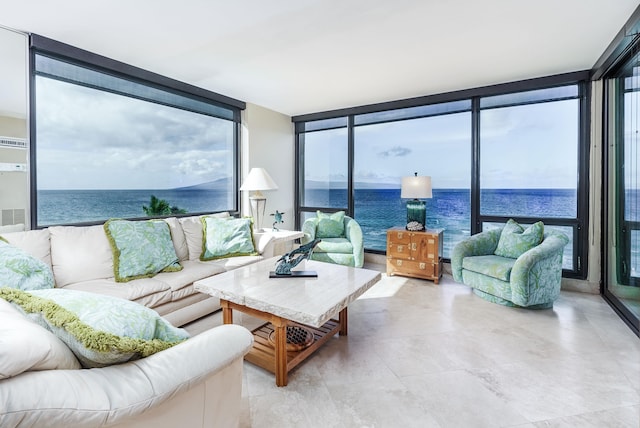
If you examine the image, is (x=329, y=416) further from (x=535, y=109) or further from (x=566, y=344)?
(x=535, y=109)

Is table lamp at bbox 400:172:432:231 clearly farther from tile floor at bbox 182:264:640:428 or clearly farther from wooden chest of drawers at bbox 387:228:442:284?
tile floor at bbox 182:264:640:428

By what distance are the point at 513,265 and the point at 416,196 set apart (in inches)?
53.1

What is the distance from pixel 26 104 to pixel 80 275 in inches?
56.2

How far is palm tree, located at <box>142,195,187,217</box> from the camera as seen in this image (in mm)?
3489

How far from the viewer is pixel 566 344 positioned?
7.57 feet

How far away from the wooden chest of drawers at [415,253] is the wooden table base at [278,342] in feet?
5.71

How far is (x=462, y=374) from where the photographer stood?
6.39 feet

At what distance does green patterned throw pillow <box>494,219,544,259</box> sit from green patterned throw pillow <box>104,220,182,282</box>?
3.29 meters

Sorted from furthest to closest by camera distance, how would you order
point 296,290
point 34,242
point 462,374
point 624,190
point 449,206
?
point 449,206 → point 624,190 → point 34,242 → point 296,290 → point 462,374

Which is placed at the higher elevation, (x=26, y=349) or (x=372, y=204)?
(x=372, y=204)

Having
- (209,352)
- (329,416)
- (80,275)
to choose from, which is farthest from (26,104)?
(329,416)

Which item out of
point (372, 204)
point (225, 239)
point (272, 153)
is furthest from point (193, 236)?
point (372, 204)

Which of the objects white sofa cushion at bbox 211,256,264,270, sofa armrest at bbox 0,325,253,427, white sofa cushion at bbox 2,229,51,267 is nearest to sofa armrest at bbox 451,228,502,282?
white sofa cushion at bbox 211,256,264,270

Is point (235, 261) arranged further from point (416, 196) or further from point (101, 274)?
point (416, 196)
